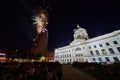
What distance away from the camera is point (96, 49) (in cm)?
4616

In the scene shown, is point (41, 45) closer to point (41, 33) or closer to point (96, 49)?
point (41, 33)

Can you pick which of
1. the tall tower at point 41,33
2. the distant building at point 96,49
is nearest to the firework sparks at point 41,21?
the tall tower at point 41,33

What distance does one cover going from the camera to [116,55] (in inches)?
1454

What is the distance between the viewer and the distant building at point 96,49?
38094 millimetres

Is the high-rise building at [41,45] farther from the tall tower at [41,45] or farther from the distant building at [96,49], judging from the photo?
the distant building at [96,49]

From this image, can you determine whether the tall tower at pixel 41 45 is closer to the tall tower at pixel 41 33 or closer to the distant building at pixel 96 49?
the tall tower at pixel 41 33

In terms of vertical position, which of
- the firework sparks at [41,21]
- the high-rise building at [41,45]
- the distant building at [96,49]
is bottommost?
the distant building at [96,49]

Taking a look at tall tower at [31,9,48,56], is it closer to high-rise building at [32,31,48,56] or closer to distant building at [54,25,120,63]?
high-rise building at [32,31,48,56]

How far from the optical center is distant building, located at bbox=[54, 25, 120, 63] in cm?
3809

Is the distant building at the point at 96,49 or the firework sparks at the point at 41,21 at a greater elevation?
the firework sparks at the point at 41,21

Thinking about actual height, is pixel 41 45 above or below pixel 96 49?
above

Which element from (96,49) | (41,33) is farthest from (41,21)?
(96,49)

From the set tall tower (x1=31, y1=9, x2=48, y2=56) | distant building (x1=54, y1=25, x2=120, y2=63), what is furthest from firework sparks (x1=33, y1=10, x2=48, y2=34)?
distant building (x1=54, y1=25, x2=120, y2=63)

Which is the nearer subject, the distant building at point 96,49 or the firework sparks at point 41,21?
the distant building at point 96,49
